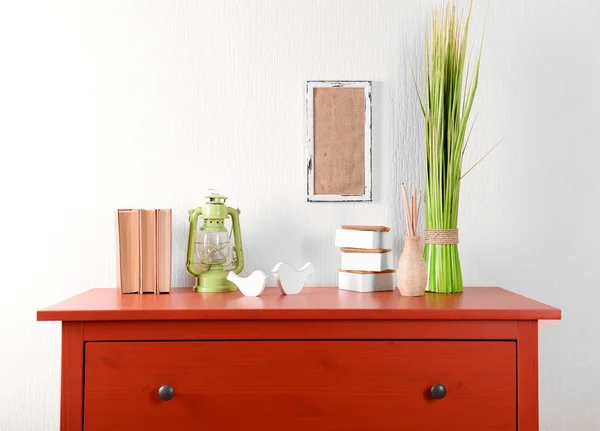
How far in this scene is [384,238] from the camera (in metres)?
1.49

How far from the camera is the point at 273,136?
167 cm

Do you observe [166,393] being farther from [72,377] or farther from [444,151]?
[444,151]

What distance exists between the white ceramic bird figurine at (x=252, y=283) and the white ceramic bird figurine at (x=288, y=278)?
0.04 meters

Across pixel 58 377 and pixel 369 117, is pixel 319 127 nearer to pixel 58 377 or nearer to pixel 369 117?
pixel 369 117

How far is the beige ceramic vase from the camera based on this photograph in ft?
4.59

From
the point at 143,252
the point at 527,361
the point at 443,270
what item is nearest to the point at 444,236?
the point at 443,270

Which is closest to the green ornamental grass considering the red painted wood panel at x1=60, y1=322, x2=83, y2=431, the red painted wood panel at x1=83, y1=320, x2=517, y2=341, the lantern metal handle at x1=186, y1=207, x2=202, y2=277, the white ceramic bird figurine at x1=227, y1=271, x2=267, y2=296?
the red painted wood panel at x1=83, y1=320, x2=517, y2=341

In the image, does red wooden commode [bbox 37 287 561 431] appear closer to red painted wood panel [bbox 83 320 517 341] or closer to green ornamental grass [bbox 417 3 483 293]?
red painted wood panel [bbox 83 320 517 341]

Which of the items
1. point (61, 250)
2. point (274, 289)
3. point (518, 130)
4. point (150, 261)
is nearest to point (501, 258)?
point (518, 130)

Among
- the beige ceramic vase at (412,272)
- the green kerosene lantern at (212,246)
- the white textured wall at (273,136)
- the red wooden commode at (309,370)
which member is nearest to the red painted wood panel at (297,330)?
the red wooden commode at (309,370)

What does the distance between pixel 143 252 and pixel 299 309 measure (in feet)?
1.53

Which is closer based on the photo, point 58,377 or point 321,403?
point 321,403

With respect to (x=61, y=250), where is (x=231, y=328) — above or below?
below

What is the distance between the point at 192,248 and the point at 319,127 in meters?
0.49
